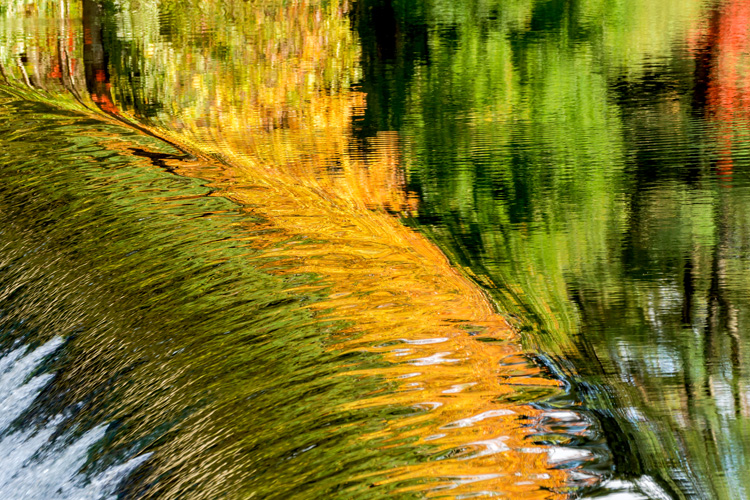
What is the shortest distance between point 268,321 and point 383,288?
48cm

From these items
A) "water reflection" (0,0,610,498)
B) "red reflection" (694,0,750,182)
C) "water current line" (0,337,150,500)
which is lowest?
"water current line" (0,337,150,500)

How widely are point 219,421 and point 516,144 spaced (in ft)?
11.7

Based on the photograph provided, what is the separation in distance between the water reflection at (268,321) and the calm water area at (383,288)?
1cm

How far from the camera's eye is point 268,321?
312cm

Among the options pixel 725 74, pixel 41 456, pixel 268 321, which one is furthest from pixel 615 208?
pixel 725 74

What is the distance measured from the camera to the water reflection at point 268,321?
2.39m


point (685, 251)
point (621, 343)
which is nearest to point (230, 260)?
point (621, 343)

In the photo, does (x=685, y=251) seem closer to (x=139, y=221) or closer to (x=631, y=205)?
(x=631, y=205)

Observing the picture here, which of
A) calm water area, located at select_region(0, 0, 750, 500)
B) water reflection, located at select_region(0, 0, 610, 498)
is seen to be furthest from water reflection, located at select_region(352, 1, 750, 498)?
water reflection, located at select_region(0, 0, 610, 498)

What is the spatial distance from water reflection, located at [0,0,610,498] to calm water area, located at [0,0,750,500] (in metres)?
0.01

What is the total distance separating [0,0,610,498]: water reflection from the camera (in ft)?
7.83

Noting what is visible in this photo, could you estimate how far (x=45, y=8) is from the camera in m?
12.3

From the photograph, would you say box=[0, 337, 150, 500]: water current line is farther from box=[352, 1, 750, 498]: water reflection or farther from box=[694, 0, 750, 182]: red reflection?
box=[694, 0, 750, 182]: red reflection

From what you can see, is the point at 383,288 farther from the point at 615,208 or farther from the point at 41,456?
the point at 615,208
